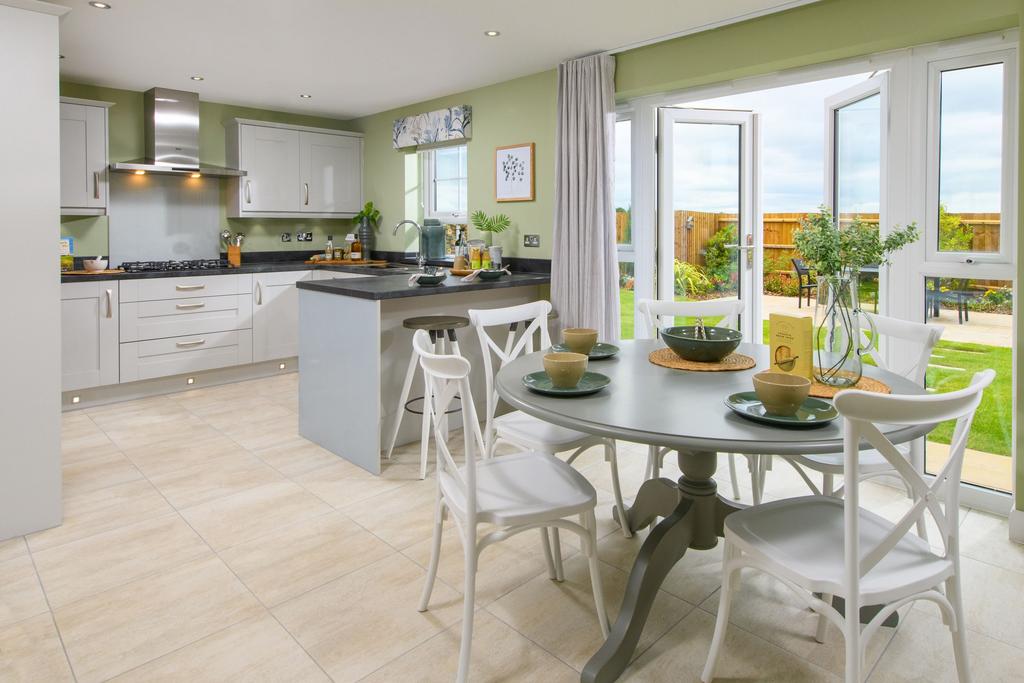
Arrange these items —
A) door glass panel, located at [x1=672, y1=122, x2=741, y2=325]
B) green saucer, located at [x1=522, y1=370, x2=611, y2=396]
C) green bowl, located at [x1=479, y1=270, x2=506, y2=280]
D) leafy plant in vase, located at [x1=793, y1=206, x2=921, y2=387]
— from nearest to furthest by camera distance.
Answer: leafy plant in vase, located at [x1=793, y1=206, x2=921, y2=387]
green saucer, located at [x1=522, y1=370, x2=611, y2=396]
green bowl, located at [x1=479, y1=270, x2=506, y2=280]
door glass panel, located at [x1=672, y1=122, x2=741, y2=325]

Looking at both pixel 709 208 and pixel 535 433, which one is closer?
pixel 535 433

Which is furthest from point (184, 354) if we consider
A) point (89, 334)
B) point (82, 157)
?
point (82, 157)

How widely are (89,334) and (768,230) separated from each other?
5669 mm

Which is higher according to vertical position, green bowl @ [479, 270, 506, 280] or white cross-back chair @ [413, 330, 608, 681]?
green bowl @ [479, 270, 506, 280]

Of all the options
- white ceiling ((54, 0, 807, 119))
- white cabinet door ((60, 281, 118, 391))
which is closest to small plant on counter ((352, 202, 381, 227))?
Answer: white ceiling ((54, 0, 807, 119))

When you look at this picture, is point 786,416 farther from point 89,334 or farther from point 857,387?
point 89,334

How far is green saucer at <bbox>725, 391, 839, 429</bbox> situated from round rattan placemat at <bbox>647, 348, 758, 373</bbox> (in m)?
0.35

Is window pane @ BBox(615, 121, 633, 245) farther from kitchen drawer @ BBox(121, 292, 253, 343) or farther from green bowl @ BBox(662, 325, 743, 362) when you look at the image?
kitchen drawer @ BBox(121, 292, 253, 343)

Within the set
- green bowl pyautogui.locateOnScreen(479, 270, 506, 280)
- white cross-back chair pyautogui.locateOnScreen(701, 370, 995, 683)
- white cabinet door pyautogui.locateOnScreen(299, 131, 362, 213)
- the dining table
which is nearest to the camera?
white cross-back chair pyautogui.locateOnScreen(701, 370, 995, 683)

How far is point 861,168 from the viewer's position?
11.1 ft

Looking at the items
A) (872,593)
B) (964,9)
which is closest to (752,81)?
(964,9)

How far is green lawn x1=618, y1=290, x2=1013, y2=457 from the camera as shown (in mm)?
3023

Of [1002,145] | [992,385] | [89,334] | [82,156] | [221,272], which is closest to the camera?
[1002,145]

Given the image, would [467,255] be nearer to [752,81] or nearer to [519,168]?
[519,168]
